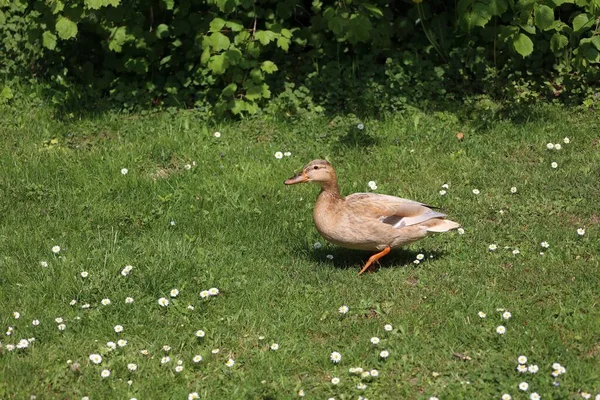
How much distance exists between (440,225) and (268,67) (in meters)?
3.05

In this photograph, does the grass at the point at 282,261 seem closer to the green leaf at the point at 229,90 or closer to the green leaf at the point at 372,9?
the green leaf at the point at 229,90

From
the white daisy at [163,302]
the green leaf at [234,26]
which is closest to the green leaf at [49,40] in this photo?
the green leaf at [234,26]

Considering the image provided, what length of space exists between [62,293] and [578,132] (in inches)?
180

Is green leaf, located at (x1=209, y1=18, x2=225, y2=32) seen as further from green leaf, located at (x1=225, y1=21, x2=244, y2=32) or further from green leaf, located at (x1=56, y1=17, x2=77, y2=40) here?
green leaf, located at (x1=56, y1=17, x2=77, y2=40)

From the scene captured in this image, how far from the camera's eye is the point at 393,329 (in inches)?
210

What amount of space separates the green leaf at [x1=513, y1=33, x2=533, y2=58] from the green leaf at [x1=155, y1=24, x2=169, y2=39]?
10.7 feet

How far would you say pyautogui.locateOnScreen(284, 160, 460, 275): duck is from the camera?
19.4ft

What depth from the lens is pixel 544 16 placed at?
751 cm

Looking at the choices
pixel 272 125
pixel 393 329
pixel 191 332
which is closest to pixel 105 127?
pixel 272 125

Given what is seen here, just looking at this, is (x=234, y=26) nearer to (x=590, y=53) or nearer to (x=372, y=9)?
(x=372, y=9)

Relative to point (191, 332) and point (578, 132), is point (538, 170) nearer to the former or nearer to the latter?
point (578, 132)

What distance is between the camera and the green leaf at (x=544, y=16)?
7.51 metres

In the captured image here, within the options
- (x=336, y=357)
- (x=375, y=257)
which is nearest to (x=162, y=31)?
(x=375, y=257)

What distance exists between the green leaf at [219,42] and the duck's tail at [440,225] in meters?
2.99
